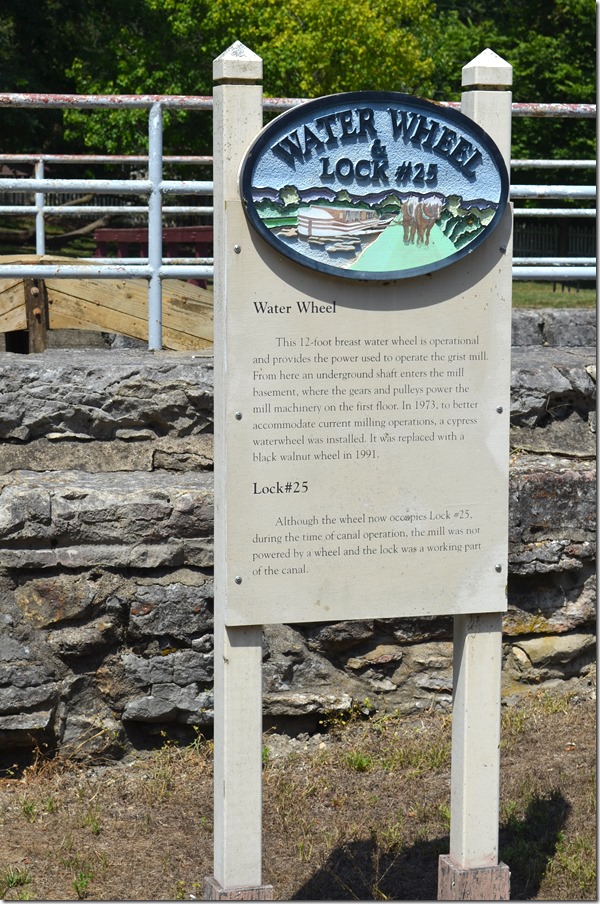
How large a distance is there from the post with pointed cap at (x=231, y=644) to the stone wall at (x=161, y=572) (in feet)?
4.12

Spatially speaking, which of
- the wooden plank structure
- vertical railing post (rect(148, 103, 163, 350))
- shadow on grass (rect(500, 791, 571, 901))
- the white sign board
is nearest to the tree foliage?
the wooden plank structure

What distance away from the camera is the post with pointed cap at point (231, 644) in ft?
9.93

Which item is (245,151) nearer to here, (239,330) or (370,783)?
(239,330)

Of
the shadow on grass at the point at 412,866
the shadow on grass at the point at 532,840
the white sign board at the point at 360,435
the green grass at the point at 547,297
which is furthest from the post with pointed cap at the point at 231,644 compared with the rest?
the green grass at the point at 547,297

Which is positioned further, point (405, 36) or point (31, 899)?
point (405, 36)

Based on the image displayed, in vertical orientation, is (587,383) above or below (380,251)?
below

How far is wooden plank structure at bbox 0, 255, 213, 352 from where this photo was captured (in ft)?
19.2

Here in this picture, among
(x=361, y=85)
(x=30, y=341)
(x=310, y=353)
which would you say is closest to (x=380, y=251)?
(x=310, y=353)

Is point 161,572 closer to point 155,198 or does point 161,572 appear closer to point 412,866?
point 412,866

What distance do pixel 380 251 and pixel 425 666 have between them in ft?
7.26

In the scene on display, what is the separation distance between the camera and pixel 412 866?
385 centimetres

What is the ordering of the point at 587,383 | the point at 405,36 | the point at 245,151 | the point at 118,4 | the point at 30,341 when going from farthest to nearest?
1. the point at 118,4
2. the point at 405,36
3. the point at 30,341
4. the point at 587,383
5. the point at 245,151

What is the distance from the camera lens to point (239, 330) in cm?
306

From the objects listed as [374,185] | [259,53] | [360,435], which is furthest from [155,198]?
[259,53]
